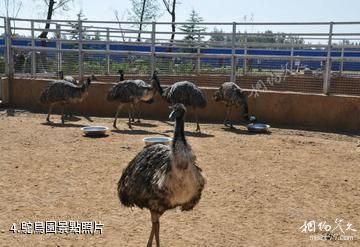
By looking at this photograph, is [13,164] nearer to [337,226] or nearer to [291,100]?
[337,226]

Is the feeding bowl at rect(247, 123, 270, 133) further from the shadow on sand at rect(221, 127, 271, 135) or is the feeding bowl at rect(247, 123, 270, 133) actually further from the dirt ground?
the dirt ground

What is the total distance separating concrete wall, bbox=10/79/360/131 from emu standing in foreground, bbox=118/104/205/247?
7045mm

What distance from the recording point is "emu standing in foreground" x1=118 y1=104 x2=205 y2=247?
148 inches

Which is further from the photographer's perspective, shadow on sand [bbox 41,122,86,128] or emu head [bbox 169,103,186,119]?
shadow on sand [bbox 41,122,86,128]

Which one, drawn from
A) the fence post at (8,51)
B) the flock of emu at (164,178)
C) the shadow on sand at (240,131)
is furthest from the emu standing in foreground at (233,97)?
the flock of emu at (164,178)

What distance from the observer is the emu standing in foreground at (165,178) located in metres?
3.75

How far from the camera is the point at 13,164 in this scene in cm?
697

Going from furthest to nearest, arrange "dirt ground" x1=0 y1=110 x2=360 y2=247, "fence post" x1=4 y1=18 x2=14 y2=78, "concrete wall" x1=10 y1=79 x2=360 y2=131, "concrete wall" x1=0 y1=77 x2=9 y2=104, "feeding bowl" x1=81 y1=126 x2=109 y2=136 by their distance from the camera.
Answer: "fence post" x1=4 y1=18 x2=14 y2=78 → "concrete wall" x1=0 y1=77 x2=9 y2=104 → "concrete wall" x1=10 y1=79 x2=360 y2=131 → "feeding bowl" x1=81 y1=126 x2=109 y2=136 → "dirt ground" x1=0 y1=110 x2=360 y2=247

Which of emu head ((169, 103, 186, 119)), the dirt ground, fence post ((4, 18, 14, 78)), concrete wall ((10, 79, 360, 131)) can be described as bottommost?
the dirt ground

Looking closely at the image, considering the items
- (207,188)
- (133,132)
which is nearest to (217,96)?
(133,132)

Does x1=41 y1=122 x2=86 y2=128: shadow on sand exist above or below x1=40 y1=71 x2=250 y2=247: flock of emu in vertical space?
below

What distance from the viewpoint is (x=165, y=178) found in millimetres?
3805

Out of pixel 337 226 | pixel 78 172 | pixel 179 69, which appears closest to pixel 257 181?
pixel 337 226

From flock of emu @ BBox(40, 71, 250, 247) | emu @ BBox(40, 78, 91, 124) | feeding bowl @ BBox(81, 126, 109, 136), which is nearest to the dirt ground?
feeding bowl @ BBox(81, 126, 109, 136)
